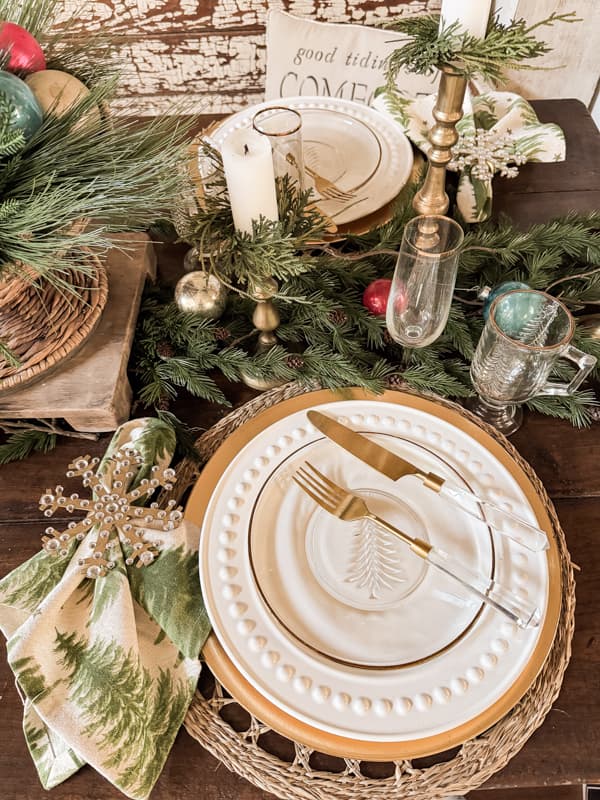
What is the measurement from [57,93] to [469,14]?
36cm

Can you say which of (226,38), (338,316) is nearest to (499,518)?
(338,316)

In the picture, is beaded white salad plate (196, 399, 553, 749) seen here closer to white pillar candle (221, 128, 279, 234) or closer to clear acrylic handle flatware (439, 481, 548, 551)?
clear acrylic handle flatware (439, 481, 548, 551)

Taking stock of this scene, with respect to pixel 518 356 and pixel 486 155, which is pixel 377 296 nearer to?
pixel 518 356

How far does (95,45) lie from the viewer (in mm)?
638

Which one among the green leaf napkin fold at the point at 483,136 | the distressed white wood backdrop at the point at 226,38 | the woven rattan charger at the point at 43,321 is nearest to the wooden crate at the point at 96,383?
the woven rattan charger at the point at 43,321

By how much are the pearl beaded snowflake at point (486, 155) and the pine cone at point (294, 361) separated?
14.9 inches

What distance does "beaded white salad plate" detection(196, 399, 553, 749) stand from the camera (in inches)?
18.7

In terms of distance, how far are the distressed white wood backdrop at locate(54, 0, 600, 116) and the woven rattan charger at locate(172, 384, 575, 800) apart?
1291mm

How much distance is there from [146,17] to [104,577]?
1.45m

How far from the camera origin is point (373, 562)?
0.55m

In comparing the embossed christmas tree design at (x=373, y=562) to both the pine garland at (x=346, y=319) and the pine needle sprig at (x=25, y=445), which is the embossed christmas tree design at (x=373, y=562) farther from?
the pine needle sprig at (x=25, y=445)

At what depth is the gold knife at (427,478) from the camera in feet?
1.77

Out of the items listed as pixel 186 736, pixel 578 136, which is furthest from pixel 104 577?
pixel 578 136

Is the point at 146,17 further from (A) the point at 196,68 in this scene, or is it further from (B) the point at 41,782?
(B) the point at 41,782
